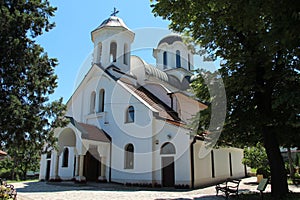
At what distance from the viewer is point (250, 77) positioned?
1091 centimetres

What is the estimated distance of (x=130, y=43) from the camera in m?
25.7

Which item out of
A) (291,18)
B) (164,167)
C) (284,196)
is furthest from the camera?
(164,167)

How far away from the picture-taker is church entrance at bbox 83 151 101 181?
66.3 feet

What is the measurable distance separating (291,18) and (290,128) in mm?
7050

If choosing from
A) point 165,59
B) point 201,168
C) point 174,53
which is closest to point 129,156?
point 201,168

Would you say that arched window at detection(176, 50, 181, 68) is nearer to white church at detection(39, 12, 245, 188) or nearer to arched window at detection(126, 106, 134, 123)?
white church at detection(39, 12, 245, 188)

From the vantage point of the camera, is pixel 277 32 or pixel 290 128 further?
pixel 290 128

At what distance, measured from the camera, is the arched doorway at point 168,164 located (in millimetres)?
17219

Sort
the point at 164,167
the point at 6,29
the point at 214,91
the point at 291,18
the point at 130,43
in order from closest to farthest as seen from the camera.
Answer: the point at 291,18, the point at 6,29, the point at 214,91, the point at 164,167, the point at 130,43

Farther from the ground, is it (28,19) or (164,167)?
(28,19)

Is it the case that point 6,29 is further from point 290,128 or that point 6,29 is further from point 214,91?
point 290,128

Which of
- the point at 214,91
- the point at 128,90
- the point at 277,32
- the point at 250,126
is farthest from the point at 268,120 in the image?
the point at 128,90

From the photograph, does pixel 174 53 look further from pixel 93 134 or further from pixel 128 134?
pixel 93 134

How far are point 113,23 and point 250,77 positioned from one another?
1765cm
